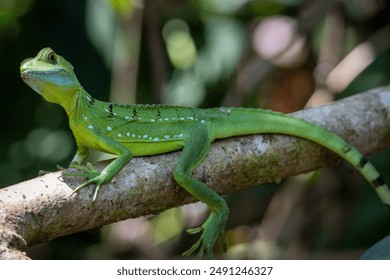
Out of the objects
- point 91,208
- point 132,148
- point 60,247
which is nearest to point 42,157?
point 60,247

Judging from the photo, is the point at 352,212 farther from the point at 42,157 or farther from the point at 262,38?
the point at 42,157

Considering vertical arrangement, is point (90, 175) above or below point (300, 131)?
below

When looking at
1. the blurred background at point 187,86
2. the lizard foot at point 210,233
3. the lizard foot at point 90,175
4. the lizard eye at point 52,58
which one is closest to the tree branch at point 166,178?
the lizard foot at point 90,175

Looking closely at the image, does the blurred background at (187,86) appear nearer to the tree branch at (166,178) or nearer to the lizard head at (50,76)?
the tree branch at (166,178)

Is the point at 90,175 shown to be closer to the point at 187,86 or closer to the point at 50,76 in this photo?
the point at 50,76

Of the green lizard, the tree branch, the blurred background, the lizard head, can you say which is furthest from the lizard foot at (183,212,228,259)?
the blurred background

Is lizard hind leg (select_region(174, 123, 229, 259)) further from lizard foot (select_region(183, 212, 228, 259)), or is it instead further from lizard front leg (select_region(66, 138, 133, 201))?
lizard front leg (select_region(66, 138, 133, 201))

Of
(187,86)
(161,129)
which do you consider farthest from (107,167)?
(187,86)
